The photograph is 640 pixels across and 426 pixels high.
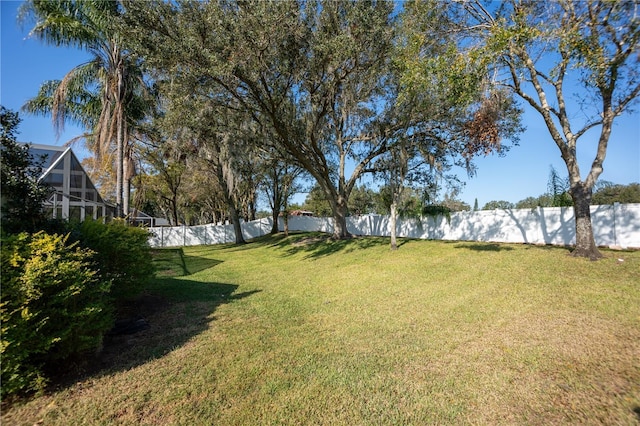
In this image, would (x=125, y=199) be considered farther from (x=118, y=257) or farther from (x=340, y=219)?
(x=118, y=257)

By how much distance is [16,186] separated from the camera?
3.29 metres

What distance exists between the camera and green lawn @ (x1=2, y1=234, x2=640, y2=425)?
2580mm

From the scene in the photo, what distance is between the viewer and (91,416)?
2.52 m

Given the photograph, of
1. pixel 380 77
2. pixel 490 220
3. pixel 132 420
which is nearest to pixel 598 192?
pixel 490 220

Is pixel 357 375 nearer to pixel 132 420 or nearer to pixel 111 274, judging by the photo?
pixel 132 420

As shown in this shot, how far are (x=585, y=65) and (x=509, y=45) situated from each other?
4.77 feet

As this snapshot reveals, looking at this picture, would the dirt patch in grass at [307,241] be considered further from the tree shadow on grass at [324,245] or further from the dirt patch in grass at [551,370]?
the dirt patch in grass at [551,370]

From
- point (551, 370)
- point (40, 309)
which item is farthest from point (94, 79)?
point (551, 370)

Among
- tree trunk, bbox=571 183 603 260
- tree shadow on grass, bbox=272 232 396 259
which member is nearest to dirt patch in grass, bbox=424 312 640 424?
tree trunk, bbox=571 183 603 260

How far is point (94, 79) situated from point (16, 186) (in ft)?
37.6

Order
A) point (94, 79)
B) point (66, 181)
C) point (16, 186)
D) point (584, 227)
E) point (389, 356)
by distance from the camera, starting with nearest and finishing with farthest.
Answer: point (16, 186), point (389, 356), point (584, 227), point (66, 181), point (94, 79)

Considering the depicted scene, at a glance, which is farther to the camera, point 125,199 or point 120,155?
point 125,199

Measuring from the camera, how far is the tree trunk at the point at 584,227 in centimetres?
699

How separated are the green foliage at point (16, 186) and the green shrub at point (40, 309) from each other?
0.35m
